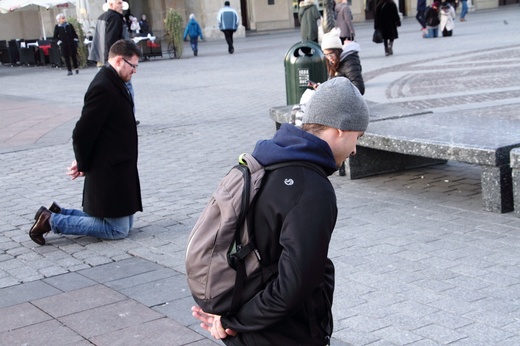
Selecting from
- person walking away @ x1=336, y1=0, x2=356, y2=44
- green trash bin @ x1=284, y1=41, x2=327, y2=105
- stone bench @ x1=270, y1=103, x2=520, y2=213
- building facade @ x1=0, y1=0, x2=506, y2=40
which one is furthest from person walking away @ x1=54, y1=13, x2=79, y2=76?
stone bench @ x1=270, y1=103, x2=520, y2=213

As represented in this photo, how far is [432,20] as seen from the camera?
28.7 meters

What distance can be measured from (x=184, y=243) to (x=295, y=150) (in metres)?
4.01

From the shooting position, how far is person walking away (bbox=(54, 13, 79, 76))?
25781 millimetres

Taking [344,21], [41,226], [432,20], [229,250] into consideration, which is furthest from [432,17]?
[229,250]

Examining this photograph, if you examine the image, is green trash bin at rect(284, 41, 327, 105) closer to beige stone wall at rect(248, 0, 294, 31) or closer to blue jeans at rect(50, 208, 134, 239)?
blue jeans at rect(50, 208, 134, 239)

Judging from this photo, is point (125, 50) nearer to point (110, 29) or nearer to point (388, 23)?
point (110, 29)

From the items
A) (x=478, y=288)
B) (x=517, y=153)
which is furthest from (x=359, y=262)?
(x=517, y=153)

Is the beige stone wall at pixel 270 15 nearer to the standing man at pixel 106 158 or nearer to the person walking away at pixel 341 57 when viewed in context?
the person walking away at pixel 341 57

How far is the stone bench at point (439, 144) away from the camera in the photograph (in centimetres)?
675

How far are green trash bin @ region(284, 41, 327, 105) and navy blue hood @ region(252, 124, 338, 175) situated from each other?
803cm

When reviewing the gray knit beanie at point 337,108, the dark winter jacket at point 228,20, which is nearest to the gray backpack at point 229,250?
the gray knit beanie at point 337,108

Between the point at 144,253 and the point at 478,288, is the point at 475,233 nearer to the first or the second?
the point at 478,288

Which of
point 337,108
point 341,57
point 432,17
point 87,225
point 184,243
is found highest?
point 337,108

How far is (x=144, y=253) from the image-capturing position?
6.43 meters
